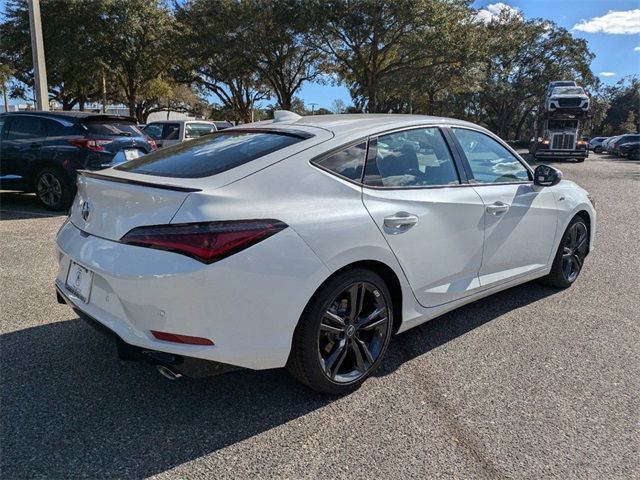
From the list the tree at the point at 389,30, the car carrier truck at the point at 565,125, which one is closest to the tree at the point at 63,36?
the tree at the point at 389,30

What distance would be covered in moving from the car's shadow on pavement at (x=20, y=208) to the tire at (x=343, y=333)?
22.2 feet

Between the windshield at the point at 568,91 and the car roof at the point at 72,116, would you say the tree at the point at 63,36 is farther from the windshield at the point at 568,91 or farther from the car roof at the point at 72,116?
the windshield at the point at 568,91

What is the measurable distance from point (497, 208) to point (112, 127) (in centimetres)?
697

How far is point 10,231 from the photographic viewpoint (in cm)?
664

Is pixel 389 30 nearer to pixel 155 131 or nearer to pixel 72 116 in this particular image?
pixel 155 131

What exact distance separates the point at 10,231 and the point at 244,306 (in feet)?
19.3

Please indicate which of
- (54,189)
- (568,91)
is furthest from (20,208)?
(568,91)

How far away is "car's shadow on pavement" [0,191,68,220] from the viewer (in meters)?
7.81

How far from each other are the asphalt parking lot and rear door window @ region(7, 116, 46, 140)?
531cm

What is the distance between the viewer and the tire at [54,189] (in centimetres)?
791

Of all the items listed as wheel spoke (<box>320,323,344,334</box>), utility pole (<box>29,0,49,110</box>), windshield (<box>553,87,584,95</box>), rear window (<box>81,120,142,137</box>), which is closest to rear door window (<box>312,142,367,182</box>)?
wheel spoke (<box>320,323,344,334</box>)

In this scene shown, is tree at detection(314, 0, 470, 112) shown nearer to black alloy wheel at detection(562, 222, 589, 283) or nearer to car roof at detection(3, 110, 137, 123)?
car roof at detection(3, 110, 137, 123)

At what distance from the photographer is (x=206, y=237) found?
221 centimetres

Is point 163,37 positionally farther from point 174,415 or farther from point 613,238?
point 174,415
